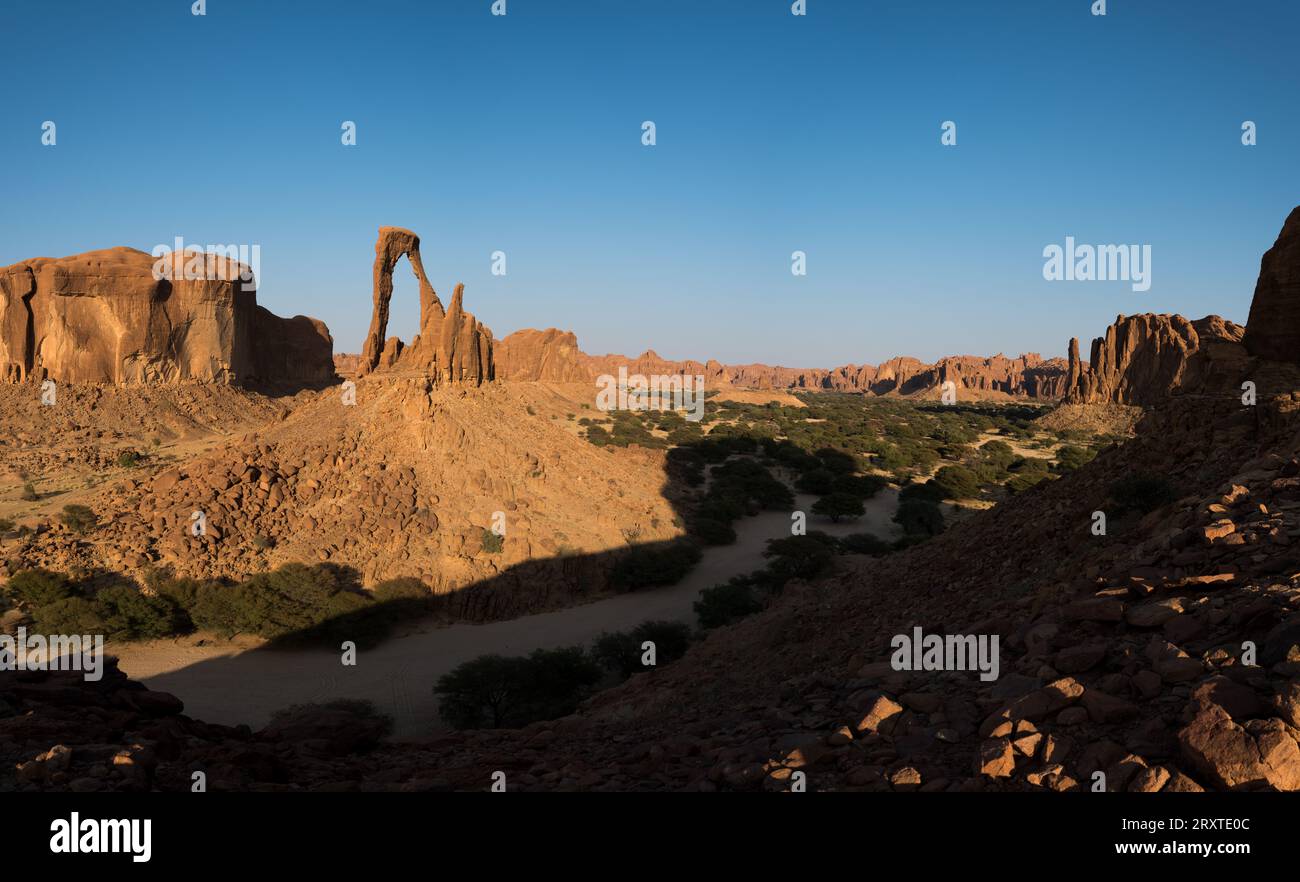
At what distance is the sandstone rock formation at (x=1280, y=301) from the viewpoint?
12.7 metres

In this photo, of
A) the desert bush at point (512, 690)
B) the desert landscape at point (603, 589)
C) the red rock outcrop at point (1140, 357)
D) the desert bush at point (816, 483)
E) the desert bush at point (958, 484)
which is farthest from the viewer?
the red rock outcrop at point (1140, 357)

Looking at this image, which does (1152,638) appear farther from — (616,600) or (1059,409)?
(1059,409)

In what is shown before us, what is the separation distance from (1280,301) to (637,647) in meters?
16.6

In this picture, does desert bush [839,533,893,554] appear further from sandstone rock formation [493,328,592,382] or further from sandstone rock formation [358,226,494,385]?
sandstone rock formation [493,328,592,382]

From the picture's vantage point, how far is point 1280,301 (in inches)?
512

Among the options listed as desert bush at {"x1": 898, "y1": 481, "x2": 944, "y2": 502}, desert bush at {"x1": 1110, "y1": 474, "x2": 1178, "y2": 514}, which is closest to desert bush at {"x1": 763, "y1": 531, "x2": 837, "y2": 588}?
desert bush at {"x1": 898, "y1": 481, "x2": 944, "y2": 502}

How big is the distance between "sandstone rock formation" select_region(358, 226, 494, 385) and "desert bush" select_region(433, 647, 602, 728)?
1750 cm

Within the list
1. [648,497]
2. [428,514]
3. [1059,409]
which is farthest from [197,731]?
[1059,409]

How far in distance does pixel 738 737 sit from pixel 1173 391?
12.6 meters

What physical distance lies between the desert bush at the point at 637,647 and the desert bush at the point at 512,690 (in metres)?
1.10

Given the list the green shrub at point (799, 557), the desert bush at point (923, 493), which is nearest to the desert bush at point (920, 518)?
the desert bush at point (923, 493)

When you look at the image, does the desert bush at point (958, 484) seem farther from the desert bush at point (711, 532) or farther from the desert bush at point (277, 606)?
the desert bush at point (277, 606)
